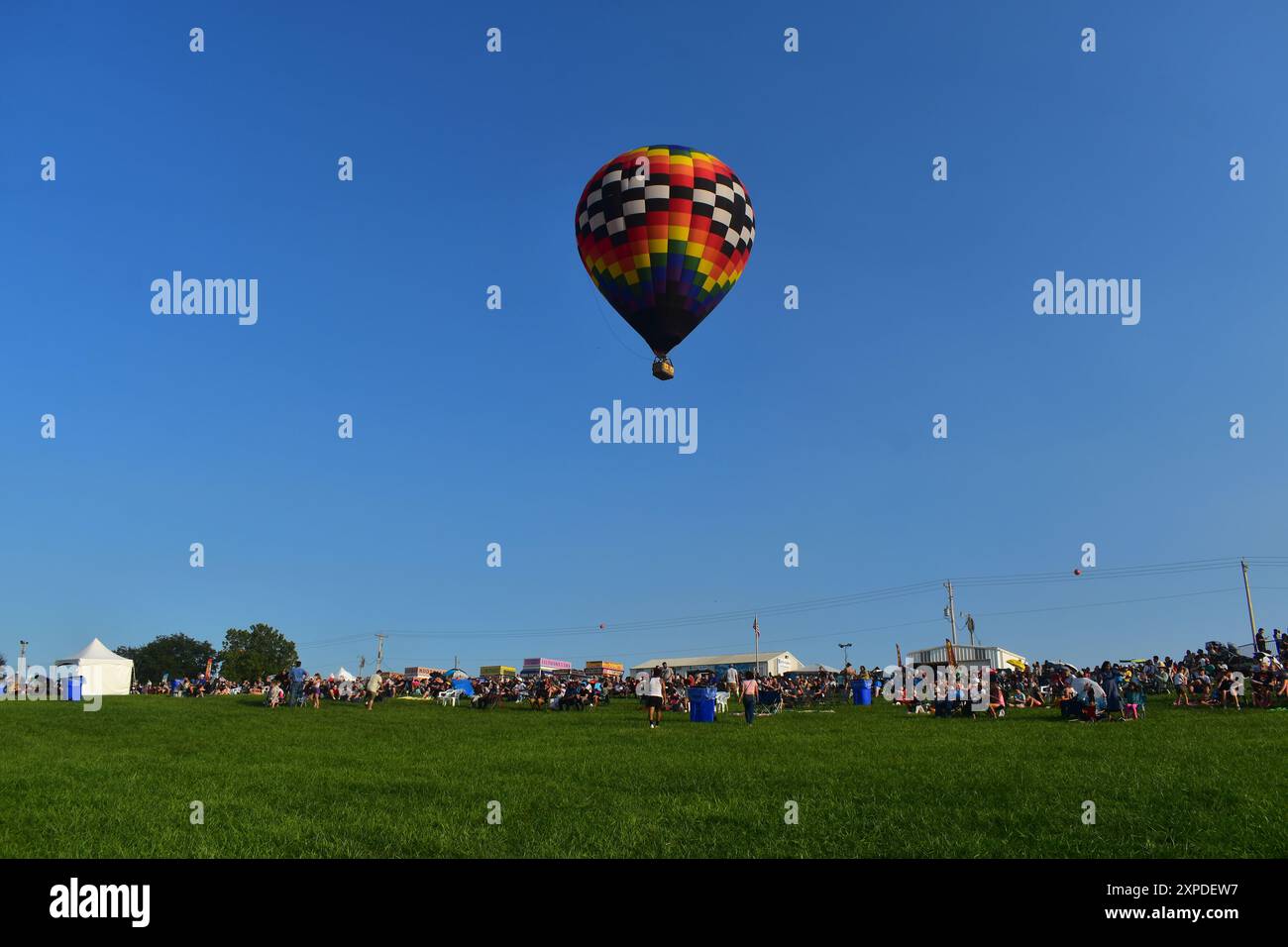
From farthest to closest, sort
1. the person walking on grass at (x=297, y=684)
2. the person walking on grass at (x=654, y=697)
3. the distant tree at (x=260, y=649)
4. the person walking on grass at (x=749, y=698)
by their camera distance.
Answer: the distant tree at (x=260, y=649) < the person walking on grass at (x=297, y=684) < the person walking on grass at (x=749, y=698) < the person walking on grass at (x=654, y=697)

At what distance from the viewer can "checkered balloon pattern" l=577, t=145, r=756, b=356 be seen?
98.5 feet

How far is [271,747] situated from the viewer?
16375 mm

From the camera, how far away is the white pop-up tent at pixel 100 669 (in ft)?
174

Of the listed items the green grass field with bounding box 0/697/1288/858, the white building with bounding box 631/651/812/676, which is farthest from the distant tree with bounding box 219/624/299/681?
the green grass field with bounding box 0/697/1288/858

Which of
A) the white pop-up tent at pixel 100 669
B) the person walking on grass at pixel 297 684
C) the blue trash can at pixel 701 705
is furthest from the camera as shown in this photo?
the white pop-up tent at pixel 100 669

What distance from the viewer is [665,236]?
29.8 metres

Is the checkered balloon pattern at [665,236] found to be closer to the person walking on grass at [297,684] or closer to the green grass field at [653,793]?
the green grass field at [653,793]

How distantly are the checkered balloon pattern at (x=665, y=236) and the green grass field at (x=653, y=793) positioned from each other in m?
16.4

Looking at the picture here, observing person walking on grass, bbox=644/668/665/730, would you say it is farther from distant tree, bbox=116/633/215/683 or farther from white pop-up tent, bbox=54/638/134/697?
distant tree, bbox=116/633/215/683

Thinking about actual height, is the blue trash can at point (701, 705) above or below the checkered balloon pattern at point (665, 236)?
below

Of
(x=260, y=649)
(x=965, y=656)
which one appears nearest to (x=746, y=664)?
(x=965, y=656)

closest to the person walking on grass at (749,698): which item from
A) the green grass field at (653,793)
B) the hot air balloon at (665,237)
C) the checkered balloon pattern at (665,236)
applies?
the green grass field at (653,793)
